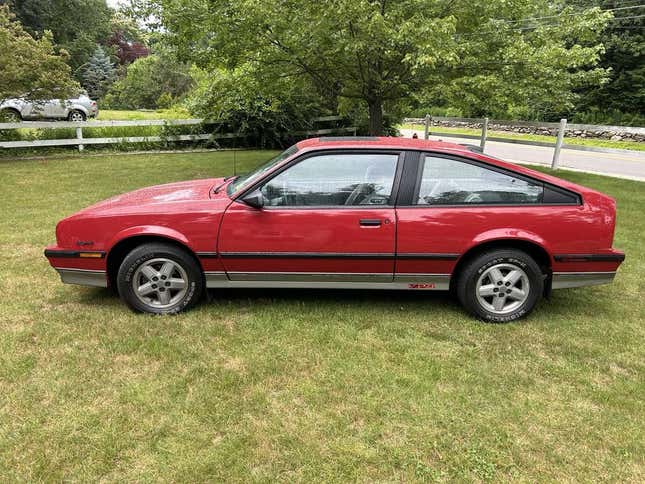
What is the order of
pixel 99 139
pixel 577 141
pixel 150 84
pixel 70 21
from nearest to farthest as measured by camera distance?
pixel 99 139
pixel 577 141
pixel 150 84
pixel 70 21

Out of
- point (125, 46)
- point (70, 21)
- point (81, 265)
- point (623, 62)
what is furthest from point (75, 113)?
point (125, 46)

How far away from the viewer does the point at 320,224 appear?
388 centimetres

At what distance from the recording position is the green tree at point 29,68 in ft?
39.3

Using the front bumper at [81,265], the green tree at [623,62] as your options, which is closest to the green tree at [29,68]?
the front bumper at [81,265]

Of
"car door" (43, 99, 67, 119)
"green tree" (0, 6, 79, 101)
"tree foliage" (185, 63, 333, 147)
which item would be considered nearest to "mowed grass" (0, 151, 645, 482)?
"green tree" (0, 6, 79, 101)

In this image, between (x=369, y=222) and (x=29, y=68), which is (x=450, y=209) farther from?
(x=29, y=68)

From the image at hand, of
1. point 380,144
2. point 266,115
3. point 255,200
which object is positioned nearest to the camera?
point 255,200

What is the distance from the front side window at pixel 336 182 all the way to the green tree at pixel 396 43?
396cm

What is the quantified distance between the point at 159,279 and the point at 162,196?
769 mm

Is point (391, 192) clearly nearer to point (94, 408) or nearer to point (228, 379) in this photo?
point (228, 379)

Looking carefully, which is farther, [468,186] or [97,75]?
[97,75]

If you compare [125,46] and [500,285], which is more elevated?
[125,46]

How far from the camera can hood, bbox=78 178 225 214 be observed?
4.09 meters

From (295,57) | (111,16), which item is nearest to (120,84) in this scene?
(111,16)
